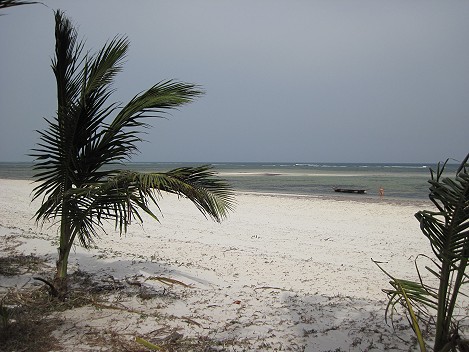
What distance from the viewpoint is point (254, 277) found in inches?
210

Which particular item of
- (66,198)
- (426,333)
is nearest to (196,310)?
(66,198)

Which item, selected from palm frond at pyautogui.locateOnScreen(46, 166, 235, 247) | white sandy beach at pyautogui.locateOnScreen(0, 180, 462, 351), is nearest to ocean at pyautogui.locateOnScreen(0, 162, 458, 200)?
palm frond at pyautogui.locateOnScreen(46, 166, 235, 247)

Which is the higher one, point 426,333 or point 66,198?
point 66,198

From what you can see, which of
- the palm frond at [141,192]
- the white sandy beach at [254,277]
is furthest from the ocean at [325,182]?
the white sandy beach at [254,277]

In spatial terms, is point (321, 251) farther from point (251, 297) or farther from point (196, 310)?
point (196, 310)

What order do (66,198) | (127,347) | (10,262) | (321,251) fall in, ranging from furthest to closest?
(321,251)
(10,262)
(66,198)
(127,347)

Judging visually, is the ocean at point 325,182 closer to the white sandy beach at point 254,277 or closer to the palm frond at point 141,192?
the palm frond at point 141,192

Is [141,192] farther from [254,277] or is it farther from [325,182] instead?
[325,182]

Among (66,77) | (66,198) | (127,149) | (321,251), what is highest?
(66,77)

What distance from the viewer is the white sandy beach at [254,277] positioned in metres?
3.22

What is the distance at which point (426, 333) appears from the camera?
10.2 ft

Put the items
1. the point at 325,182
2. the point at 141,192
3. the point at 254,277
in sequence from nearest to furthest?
the point at 141,192, the point at 254,277, the point at 325,182

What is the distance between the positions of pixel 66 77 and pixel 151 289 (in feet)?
8.54

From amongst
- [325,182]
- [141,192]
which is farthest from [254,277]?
[325,182]
